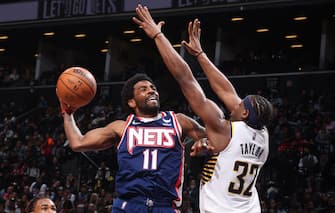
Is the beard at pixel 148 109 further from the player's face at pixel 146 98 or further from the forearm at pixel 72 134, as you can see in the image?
the forearm at pixel 72 134

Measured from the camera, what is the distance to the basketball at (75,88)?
550 centimetres

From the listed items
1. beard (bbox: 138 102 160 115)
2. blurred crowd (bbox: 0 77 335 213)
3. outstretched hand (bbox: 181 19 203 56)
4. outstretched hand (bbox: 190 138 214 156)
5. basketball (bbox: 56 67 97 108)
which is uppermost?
outstretched hand (bbox: 181 19 203 56)

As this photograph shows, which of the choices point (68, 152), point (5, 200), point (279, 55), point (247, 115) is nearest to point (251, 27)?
point (279, 55)

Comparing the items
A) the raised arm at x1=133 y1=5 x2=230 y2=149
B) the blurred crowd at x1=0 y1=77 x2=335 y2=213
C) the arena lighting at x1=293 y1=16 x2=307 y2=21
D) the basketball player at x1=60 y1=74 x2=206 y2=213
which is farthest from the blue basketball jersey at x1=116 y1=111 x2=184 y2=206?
the arena lighting at x1=293 y1=16 x2=307 y2=21

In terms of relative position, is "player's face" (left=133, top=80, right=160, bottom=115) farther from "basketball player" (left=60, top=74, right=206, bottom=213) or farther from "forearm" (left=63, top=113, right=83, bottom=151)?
"forearm" (left=63, top=113, right=83, bottom=151)

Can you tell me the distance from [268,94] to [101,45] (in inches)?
431

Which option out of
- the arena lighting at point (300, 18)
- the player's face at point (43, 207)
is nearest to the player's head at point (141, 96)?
the player's face at point (43, 207)

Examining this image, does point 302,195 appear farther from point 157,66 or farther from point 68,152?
point 157,66

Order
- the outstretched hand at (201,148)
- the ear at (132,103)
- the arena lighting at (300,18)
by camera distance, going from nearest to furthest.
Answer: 1. the outstretched hand at (201,148)
2. the ear at (132,103)
3. the arena lighting at (300,18)

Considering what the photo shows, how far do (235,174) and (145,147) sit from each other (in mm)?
829

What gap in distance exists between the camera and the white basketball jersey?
15.3 feet

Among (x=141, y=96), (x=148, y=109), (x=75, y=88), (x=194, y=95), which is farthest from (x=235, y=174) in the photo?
(x=75, y=88)

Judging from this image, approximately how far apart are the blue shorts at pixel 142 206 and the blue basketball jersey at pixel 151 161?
4 cm

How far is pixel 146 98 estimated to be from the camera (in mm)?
Result: 5266
